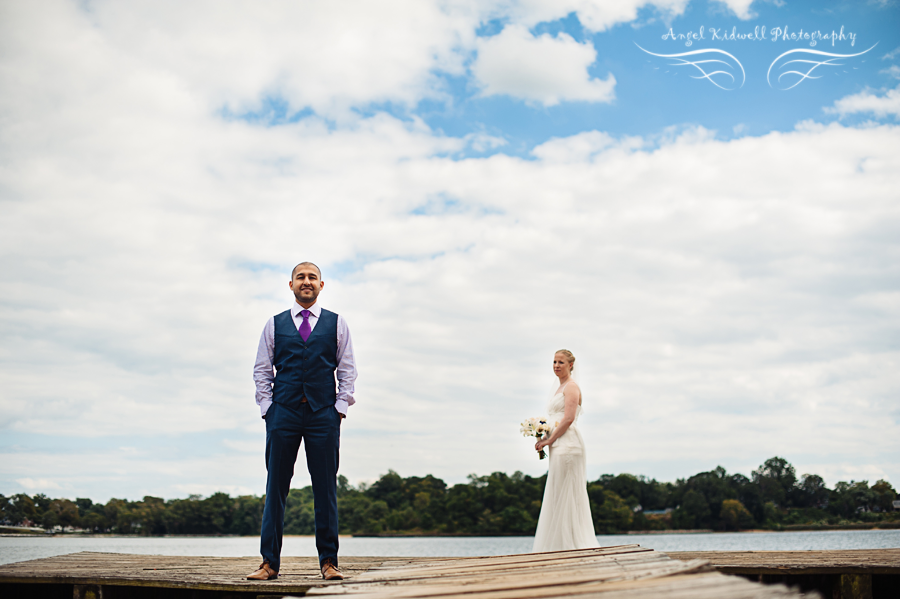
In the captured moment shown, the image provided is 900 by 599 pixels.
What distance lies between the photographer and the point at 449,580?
3777 mm

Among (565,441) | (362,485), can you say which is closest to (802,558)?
(565,441)

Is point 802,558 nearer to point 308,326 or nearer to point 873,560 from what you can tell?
point 873,560

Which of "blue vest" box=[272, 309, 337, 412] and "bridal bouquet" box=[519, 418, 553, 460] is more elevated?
"blue vest" box=[272, 309, 337, 412]

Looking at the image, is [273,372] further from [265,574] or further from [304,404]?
[265,574]

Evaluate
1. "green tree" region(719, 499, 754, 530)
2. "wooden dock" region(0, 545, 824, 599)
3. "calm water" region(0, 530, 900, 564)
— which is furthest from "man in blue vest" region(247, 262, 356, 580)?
"green tree" region(719, 499, 754, 530)

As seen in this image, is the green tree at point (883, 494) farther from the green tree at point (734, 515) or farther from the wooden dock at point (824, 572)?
the wooden dock at point (824, 572)

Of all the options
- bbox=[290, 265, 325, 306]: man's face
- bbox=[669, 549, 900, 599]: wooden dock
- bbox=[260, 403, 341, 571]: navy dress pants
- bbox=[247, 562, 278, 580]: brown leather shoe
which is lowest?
bbox=[669, 549, 900, 599]: wooden dock

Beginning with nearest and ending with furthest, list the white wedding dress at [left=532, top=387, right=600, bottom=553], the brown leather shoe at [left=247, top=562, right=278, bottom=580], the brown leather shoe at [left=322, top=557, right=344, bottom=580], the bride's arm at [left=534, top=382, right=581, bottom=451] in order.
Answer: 1. the brown leather shoe at [left=322, top=557, right=344, bottom=580]
2. the brown leather shoe at [left=247, top=562, right=278, bottom=580]
3. the white wedding dress at [left=532, top=387, right=600, bottom=553]
4. the bride's arm at [left=534, top=382, right=581, bottom=451]

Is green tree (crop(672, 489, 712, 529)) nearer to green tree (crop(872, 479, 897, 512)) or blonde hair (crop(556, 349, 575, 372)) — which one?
green tree (crop(872, 479, 897, 512))

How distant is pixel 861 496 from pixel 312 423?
85.2 meters

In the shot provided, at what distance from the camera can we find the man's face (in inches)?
227

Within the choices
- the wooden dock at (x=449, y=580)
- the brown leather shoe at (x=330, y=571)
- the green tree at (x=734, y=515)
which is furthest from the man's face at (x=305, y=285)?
the green tree at (x=734, y=515)

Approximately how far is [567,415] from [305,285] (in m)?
4.40

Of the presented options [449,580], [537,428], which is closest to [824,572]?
[537,428]
